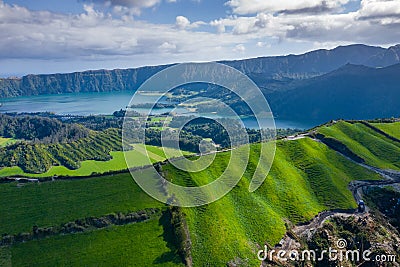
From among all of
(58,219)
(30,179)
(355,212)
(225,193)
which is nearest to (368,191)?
(355,212)

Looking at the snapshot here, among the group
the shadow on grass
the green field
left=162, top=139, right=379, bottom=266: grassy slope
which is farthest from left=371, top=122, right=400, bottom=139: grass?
the shadow on grass

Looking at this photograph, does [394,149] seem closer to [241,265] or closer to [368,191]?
[368,191]

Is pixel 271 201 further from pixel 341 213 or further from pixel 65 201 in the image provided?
pixel 65 201

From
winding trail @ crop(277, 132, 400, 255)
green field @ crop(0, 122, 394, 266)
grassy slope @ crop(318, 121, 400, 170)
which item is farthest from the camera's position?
grassy slope @ crop(318, 121, 400, 170)

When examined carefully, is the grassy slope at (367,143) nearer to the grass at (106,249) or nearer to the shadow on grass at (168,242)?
the shadow on grass at (168,242)

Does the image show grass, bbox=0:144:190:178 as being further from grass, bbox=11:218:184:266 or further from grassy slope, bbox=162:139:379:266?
grass, bbox=11:218:184:266

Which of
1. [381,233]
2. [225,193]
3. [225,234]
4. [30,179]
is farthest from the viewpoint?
[30,179]

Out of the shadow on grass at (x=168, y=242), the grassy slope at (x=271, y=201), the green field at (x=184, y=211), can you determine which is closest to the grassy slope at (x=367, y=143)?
the green field at (x=184, y=211)
